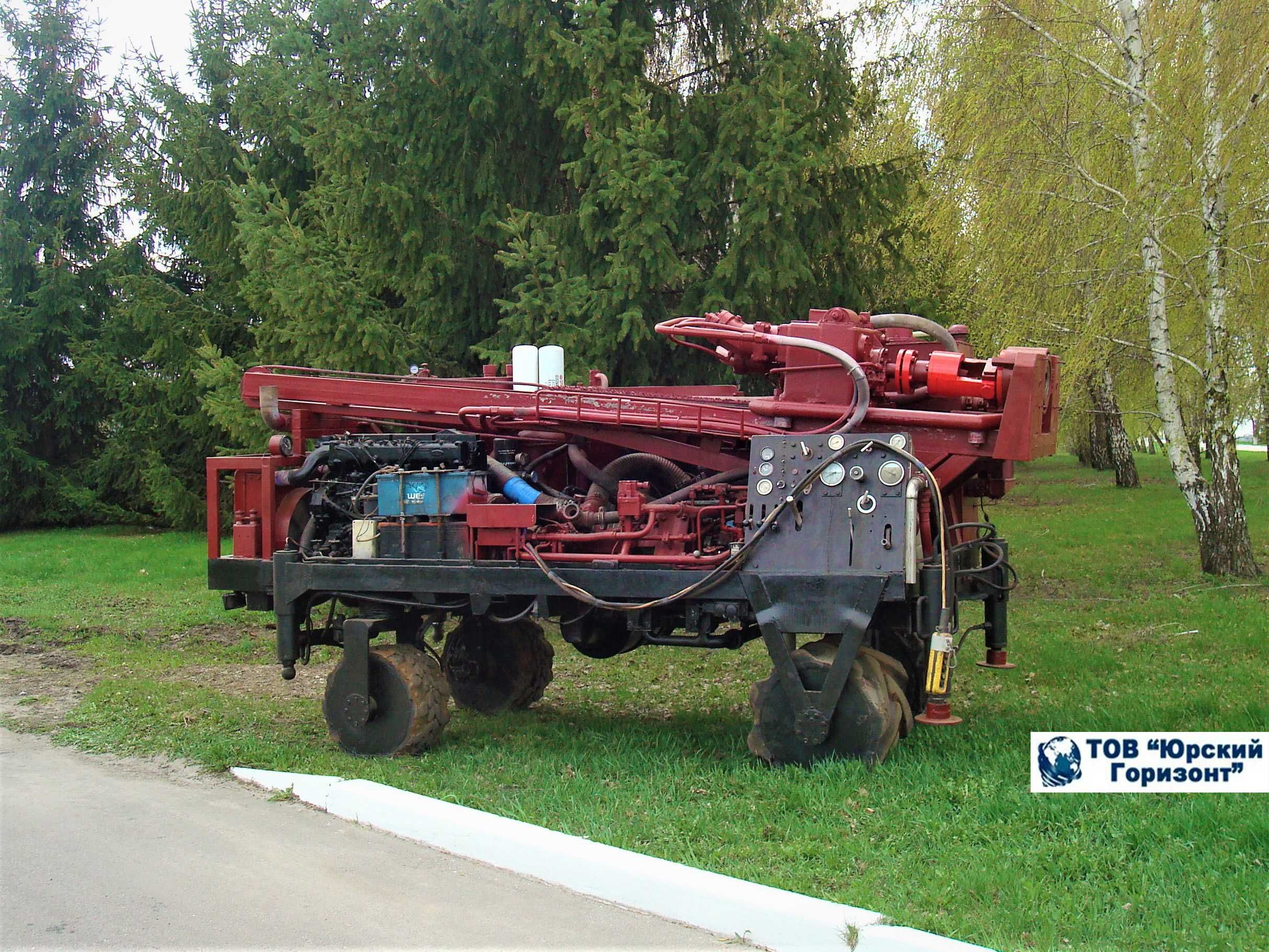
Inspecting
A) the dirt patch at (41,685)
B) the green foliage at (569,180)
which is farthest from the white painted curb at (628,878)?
the green foliage at (569,180)

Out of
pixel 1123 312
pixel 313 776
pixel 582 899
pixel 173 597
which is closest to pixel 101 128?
pixel 173 597

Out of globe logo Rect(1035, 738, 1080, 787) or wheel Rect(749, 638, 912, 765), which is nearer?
globe logo Rect(1035, 738, 1080, 787)

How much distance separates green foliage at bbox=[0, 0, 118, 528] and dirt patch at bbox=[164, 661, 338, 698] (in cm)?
1727

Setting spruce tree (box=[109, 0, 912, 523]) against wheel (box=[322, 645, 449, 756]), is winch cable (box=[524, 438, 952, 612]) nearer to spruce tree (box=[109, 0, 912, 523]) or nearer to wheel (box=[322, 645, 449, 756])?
wheel (box=[322, 645, 449, 756])

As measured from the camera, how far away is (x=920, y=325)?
6996 mm

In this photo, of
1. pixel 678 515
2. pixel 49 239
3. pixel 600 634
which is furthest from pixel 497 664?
pixel 49 239

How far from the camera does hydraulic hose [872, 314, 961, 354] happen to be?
6.98 meters

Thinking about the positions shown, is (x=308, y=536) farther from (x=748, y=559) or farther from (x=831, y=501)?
(x=831, y=501)

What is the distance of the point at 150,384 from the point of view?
24.1 metres

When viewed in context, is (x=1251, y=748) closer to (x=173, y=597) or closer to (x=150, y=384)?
(x=173, y=597)

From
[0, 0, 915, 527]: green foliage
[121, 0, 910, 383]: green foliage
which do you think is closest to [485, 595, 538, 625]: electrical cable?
[0, 0, 915, 527]: green foliage

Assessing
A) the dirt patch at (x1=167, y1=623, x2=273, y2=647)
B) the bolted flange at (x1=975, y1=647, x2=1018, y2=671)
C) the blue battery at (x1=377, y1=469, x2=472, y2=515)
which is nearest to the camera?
the bolted flange at (x1=975, y1=647, x2=1018, y2=671)

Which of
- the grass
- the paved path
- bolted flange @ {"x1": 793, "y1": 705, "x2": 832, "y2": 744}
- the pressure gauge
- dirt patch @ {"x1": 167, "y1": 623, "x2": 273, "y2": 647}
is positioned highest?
the pressure gauge

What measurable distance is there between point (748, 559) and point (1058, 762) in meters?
1.84
